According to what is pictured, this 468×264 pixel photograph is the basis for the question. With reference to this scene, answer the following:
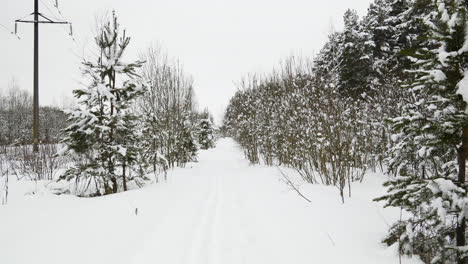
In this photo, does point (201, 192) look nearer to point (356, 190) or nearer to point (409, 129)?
point (356, 190)

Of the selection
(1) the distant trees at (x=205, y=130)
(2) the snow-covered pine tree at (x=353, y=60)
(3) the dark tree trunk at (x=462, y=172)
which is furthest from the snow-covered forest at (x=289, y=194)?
(1) the distant trees at (x=205, y=130)

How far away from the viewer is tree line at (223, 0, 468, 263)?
2467 millimetres

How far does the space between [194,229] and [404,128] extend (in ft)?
13.2

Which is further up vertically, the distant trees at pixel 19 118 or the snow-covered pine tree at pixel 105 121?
the distant trees at pixel 19 118

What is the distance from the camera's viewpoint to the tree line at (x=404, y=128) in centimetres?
247

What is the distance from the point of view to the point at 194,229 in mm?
4379

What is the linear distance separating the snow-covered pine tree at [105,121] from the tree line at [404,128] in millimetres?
6111

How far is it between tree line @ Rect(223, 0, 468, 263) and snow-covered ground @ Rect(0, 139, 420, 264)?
1.87 ft

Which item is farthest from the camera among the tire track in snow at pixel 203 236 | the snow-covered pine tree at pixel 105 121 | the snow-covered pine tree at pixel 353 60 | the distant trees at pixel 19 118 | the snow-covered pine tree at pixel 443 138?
the distant trees at pixel 19 118

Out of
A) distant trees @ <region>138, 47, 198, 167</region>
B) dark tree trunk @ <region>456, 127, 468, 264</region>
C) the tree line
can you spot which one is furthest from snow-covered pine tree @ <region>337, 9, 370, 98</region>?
dark tree trunk @ <region>456, 127, 468, 264</region>

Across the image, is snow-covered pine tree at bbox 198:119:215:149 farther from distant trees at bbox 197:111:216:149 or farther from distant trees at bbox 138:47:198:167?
distant trees at bbox 138:47:198:167

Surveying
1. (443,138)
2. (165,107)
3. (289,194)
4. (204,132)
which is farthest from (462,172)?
(204,132)

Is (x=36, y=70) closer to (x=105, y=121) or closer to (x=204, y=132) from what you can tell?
(x=105, y=121)

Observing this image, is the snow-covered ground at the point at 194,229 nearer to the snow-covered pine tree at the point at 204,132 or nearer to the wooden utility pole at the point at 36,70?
the wooden utility pole at the point at 36,70
